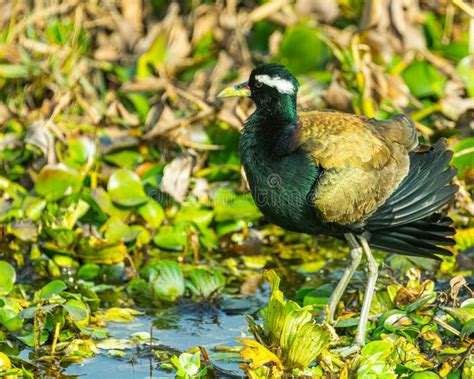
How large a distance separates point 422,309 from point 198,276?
4.40 feet

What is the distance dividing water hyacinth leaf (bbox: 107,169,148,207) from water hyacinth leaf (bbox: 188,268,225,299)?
2.96ft

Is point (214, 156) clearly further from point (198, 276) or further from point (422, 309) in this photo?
point (422, 309)

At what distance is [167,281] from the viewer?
5539 mm

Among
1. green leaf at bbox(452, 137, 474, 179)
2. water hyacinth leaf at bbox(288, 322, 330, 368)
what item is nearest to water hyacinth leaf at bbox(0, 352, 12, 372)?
water hyacinth leaf at bbox(288, 322, 330, 368)

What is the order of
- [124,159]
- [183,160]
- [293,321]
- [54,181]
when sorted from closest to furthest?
[293,321]
[54,181]
[183,160]
[124,159]

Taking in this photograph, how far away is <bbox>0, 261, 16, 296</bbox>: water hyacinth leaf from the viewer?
5.00 m

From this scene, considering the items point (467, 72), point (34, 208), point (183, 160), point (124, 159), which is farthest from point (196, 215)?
point (467, 72)

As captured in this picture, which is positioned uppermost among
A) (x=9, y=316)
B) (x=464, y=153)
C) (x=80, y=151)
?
(x=464, y=153)

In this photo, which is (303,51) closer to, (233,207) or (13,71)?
(233,207)

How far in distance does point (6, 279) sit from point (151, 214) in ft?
4.85

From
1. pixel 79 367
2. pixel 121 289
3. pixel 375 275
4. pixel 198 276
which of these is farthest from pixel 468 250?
pixel 79 367

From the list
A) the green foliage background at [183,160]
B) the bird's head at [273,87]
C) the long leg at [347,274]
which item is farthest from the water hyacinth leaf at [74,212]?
the long leg at [347,274]

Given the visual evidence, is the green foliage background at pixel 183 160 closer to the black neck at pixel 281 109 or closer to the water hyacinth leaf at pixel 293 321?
the water hyacinth leaf at pixel 293 321

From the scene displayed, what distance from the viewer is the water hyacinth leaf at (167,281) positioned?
217 inches
